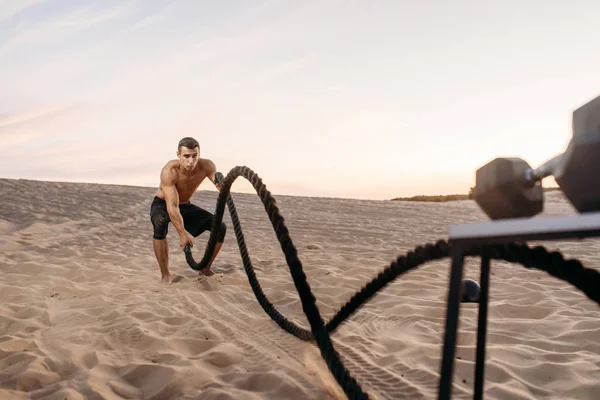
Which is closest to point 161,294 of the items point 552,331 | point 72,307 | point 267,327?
point 72,307

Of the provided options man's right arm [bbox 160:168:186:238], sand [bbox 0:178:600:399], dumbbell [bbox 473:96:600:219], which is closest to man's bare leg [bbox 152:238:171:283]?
sand [bbox 0:178:600:399]

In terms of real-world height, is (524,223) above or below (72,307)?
above

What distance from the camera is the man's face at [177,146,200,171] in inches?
219

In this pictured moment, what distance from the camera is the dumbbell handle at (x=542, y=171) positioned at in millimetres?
963

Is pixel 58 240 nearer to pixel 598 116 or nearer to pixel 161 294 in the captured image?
pixel 161 294

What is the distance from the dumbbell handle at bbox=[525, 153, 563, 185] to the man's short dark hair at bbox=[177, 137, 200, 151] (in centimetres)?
487

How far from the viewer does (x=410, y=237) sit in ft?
35.3

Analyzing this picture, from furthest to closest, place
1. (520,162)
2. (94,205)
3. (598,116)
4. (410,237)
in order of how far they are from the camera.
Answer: (94,205)
(410,237)
(520,162)
(598,116)

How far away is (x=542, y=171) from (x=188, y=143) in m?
4.93

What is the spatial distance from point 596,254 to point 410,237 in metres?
3.58

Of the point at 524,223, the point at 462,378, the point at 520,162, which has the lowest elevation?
the point at 462,378

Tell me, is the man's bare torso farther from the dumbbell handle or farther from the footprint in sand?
the dumbbell handle

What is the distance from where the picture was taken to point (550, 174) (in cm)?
98

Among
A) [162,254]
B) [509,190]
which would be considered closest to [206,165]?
[162,254]
